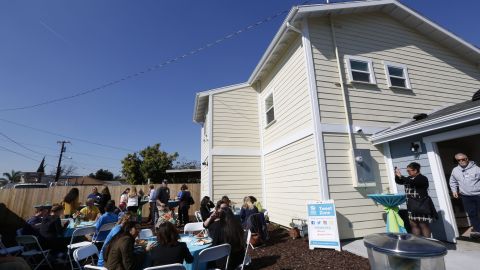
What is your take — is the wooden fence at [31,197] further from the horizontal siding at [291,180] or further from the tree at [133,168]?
the tree at [133,168]

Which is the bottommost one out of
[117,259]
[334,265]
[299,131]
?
[334,265]

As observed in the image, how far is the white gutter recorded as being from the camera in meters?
7.02

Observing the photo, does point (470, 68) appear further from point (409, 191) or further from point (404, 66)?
point (409, 191)

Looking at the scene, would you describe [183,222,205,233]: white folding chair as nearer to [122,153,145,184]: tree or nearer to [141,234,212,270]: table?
[141,234,212,270]: table

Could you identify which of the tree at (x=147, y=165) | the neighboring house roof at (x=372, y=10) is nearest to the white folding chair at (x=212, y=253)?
the neighboring house roof at (x=372, y=10)

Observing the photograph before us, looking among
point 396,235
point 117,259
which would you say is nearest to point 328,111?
point 396,235

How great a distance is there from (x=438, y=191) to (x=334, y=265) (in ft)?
10.4

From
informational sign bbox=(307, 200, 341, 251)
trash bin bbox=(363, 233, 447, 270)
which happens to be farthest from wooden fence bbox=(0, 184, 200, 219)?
trash bin bbox=(363, 233, 447, 270)

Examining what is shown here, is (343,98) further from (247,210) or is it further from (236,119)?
(236,119)

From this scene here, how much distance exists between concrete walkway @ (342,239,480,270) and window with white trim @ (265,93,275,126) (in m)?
5.29

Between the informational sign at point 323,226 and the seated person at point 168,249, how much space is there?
359 cm

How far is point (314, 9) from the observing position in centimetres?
695

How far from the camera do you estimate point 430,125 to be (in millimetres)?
5309

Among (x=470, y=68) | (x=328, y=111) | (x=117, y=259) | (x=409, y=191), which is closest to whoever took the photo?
(x=117, y=259)
